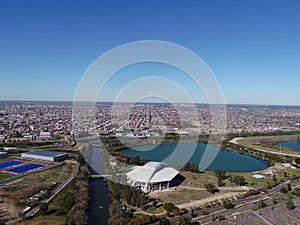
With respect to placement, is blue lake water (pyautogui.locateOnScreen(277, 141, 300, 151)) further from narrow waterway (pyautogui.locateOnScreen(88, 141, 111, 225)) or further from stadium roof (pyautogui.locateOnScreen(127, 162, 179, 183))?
narrow waterway (pyautogui.locateOnScreen(88, 141, 111, 225))

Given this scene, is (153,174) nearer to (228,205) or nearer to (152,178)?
(152,178)

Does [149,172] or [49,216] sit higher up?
[149,172]

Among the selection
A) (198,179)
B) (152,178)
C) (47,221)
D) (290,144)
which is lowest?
(47,221)

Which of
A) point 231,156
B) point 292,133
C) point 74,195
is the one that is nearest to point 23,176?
point 74,195

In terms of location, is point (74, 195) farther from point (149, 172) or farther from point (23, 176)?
point (23, 176)

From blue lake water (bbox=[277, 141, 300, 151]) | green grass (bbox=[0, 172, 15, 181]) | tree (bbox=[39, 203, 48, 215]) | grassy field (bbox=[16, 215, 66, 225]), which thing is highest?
blue lake water (bbox=[277, 141, 300, 151])

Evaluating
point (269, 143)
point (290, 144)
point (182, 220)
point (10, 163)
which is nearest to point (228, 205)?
point (182, 220)

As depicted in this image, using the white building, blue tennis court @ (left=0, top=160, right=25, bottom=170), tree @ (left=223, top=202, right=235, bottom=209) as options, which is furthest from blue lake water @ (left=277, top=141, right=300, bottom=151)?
blue tennis court @ (left=0, top=160, right=25, bottom=170)
